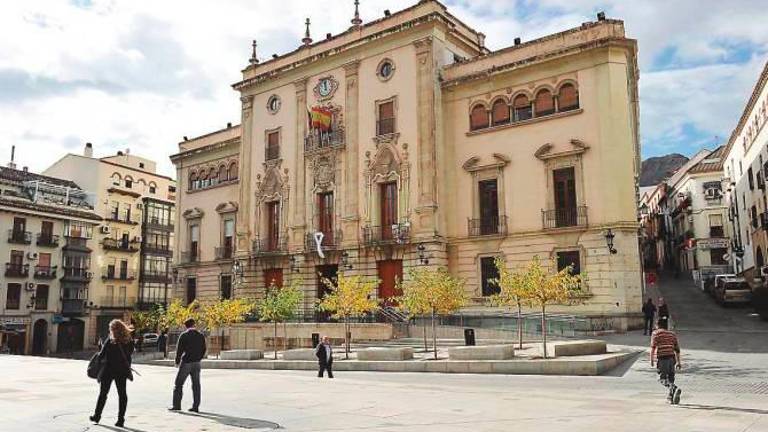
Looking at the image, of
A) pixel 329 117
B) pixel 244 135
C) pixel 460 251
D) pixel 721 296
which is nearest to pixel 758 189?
pixel 721 296

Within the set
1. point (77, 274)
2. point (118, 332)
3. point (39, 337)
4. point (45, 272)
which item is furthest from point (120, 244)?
point (118, 332)

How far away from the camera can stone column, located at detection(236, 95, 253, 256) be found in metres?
39.6

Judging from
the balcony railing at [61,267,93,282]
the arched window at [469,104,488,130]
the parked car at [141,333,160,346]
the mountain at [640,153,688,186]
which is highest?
the mountain at [640,153,688,186]

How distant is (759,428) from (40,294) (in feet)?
174

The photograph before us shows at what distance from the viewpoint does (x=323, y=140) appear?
120 feet

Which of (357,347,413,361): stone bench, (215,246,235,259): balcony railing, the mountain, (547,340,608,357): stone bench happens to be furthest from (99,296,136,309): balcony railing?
the mountain

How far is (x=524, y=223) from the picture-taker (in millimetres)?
29984

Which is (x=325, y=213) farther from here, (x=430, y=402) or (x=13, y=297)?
(x=13, y=297)

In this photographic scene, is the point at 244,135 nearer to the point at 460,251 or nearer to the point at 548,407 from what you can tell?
the point at 460,251

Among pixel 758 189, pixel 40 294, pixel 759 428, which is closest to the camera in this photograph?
pixel 759 428

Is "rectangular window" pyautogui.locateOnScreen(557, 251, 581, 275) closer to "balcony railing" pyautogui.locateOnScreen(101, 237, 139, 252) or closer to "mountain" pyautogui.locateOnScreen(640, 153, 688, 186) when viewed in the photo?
"balcony railing" pyautogui.locateOnScreen(101, 237, 139, 252)

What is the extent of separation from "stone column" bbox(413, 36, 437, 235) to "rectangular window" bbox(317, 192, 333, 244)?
19.7 feet

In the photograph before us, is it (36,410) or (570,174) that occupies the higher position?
(570,174)

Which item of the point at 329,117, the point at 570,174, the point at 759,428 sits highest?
the point at 329,117
